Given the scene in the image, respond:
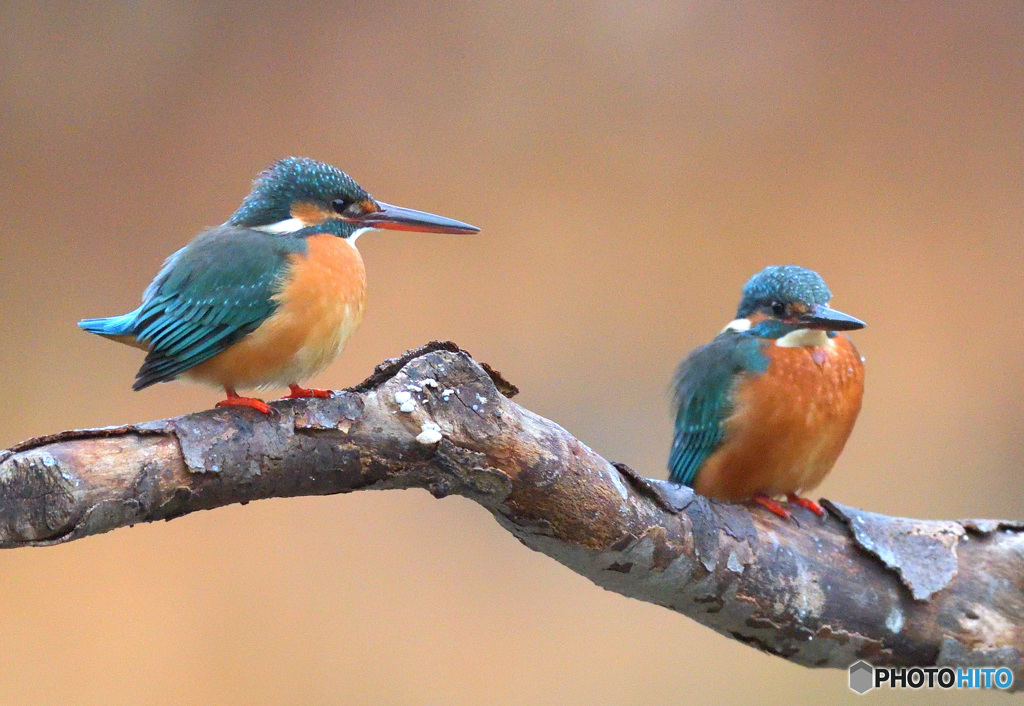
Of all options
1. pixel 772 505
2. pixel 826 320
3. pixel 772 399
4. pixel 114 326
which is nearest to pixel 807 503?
pixel 772 505

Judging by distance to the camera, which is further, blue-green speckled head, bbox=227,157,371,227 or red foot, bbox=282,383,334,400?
blue-green speckled head, bbox=227,157,371,227

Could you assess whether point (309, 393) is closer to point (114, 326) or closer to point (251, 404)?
point (251, 404)

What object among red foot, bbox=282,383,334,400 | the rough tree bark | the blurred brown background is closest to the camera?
the rough tree bark

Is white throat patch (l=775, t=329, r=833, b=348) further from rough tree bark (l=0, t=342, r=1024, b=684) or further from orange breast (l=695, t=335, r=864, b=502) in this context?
rough tree bark (l=0, t=342, r=1024, b=684)

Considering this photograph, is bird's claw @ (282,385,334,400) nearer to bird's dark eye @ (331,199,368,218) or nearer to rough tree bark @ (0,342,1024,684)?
rough tree bark @ (0,342,1024,684)

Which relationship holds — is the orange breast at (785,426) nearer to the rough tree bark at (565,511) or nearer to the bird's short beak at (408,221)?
the rough tree bark at (565,511)

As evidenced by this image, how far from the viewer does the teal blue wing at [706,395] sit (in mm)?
1560

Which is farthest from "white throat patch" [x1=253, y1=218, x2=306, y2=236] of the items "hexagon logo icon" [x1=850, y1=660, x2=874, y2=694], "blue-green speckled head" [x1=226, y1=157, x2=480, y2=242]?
"hexagon logo icon" [x1=850, y1=660, x2=874, y2=694]

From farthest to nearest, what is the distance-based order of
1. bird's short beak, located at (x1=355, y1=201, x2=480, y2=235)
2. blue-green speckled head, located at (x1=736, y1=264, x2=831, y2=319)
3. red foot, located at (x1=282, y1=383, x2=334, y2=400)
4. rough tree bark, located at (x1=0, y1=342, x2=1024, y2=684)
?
blue-green speckled head, located at (x1=736, y1=264, x2=831, y2=319)
bird's short beak, located at (x1=355, y1=201, x2=480, y2=235)
red foot, located at (x1=282, y1=383, x2=334, y2=400)
rough tree bark, located at (x1=0, y1=342, x2=1024, y2=684)

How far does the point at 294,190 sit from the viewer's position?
1.22 m

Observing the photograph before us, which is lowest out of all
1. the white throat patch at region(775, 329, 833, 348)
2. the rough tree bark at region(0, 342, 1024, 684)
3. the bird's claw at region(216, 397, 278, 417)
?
the rough tree bark at region(0, 342, 1024, 684)

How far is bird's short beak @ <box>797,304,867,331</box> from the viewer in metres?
1.41

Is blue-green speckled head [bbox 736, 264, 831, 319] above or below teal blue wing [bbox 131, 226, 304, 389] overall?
above

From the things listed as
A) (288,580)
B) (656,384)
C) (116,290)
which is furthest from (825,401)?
(116,290)
